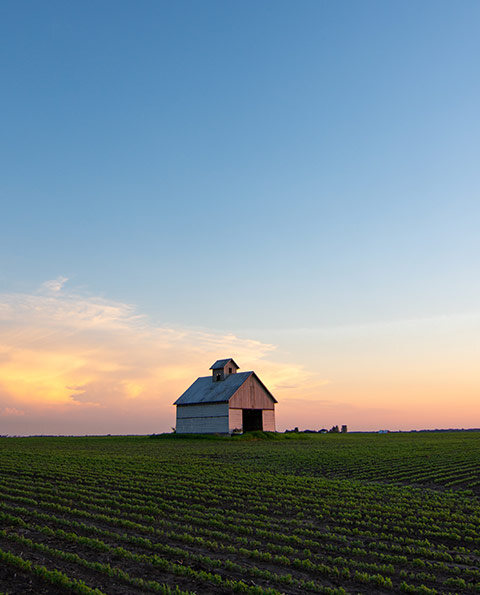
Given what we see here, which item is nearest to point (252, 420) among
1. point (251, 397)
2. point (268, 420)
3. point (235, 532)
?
point (268, 420)

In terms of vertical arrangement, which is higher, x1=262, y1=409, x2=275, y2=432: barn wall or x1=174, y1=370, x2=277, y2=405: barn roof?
x1=174, y1=370, x2=277, y2=405: barn roof

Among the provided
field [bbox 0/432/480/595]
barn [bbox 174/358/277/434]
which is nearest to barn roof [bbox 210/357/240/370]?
barn [bbox 174/358/277/434]

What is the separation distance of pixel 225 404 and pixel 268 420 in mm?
10011

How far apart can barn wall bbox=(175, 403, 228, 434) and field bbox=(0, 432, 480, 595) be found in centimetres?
4113

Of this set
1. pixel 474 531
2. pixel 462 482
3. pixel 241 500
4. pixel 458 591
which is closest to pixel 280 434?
pixel 462 482

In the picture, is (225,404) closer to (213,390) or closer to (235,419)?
(235,419)

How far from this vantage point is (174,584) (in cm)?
1061

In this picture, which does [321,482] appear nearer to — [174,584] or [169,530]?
[169,530]

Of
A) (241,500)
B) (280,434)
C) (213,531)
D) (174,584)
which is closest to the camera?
(174,584)

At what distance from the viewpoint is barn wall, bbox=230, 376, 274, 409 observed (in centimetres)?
7114

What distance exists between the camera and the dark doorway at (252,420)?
76062mm

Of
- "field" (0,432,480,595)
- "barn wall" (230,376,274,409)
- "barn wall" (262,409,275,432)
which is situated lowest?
"field" (0,432,480,595)

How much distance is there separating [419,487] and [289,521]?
11.7 meters

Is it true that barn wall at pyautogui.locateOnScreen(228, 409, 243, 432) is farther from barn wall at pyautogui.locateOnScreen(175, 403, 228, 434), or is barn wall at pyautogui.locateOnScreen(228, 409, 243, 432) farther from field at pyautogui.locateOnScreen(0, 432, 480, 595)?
field at pyautogui.locateOnScreen(0, 432, 480, 595)
